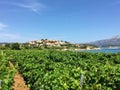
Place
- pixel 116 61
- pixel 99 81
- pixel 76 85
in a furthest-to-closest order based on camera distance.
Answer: pixel 116 61
pixel 99 81
pixel 76 85

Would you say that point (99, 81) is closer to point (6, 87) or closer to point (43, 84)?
point (43, 84)

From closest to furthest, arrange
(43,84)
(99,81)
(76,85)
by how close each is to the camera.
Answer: (76,85), (43,84), (99,81)

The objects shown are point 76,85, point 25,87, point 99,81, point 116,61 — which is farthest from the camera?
point 116,61

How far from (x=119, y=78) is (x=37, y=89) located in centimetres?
357

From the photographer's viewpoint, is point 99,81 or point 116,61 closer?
point 99,81

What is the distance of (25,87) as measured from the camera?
1634 centimetres

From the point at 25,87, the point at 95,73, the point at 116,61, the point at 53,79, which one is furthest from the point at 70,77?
the point at 116,61

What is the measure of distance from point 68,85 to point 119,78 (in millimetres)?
3022

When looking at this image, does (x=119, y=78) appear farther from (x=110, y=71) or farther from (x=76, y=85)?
(x=76, y=85)

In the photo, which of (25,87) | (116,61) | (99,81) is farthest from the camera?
(116,61)

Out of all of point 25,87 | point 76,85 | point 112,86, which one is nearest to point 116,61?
point 25,87

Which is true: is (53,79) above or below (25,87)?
above

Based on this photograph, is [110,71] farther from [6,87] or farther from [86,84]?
[6,87]

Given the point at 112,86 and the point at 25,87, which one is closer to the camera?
the point at 112,86
